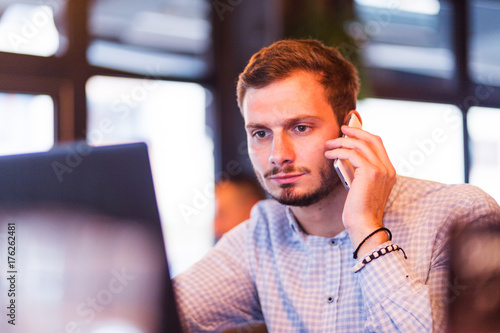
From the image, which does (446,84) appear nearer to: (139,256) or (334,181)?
(334,181)

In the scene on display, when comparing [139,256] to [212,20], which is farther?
[212,20]

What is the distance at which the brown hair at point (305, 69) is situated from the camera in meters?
1.20

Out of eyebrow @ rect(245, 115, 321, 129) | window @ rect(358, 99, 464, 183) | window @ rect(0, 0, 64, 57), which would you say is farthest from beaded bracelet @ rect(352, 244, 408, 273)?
window @ rect(358, 99, 464, 183)

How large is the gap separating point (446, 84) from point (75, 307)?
13.0ft

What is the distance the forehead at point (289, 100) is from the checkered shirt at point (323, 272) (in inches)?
12.1

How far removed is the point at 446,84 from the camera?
156 inches

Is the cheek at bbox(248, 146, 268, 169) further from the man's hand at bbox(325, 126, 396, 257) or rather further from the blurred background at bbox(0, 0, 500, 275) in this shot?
the blurred background at bbox(0, 0, 500, 275)

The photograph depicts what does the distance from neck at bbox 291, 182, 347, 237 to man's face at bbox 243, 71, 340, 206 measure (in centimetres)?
6

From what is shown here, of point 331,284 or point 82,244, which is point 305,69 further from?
point 82,244

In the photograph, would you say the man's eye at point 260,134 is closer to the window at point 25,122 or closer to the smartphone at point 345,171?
the smartphone at point 345,171

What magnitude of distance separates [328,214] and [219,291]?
0.36 m

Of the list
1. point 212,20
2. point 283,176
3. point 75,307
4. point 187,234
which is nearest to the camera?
point 75,307

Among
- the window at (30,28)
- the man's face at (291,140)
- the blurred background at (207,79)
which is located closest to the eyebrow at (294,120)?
the man's face at (291,140)

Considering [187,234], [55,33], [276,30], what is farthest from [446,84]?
[55,33]
